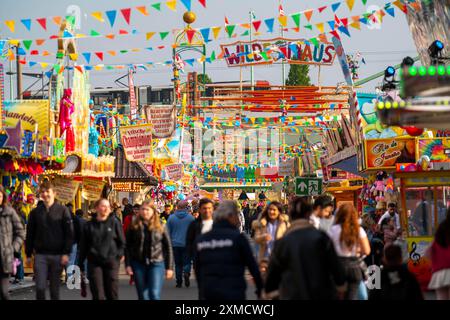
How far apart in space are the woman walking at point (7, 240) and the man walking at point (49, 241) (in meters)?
0.23

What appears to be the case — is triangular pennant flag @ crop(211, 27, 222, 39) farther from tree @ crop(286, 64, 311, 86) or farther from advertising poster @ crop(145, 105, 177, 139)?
tree @ crop(286, 64, 311, 86)

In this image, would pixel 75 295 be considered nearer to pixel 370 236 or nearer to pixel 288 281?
pixel 370 236

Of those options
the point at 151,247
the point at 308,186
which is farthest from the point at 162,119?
the point at 151,247

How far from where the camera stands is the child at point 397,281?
30.1ft

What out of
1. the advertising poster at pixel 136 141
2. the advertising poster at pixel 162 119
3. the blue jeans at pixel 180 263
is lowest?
the blue jeans at pixel 180 263

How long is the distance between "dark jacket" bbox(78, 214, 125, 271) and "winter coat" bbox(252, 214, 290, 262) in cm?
274

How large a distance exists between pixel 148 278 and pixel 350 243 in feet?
8.42

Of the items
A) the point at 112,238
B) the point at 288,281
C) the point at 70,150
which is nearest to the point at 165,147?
the point at 70,150

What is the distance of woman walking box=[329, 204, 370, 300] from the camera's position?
11234 millimetres

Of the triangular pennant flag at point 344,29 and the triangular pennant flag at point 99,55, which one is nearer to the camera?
the triangular pennant flag at point 344,29

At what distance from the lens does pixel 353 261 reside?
1130 cm

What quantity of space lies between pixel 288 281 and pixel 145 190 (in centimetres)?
3219

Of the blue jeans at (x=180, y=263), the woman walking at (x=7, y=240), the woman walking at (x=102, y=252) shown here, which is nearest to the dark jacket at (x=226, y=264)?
the woman walking at (x=102, y=252)

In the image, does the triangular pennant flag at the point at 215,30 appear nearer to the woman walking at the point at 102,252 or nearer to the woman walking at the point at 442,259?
the woman walking at the point at 102,252
